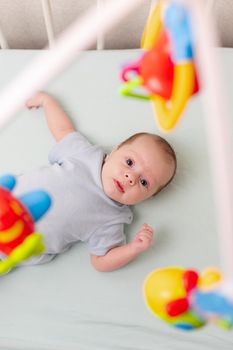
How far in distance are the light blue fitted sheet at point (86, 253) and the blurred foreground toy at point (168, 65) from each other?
1.68 ft

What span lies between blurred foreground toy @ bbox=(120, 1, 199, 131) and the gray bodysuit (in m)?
0.46

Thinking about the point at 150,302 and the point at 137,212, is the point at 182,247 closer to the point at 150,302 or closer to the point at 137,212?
the point at 137,212

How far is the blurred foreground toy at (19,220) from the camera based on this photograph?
1.55ft

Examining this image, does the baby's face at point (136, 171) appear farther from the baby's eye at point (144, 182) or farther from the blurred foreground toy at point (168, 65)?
the blurred foreground toy at point (168, 65)

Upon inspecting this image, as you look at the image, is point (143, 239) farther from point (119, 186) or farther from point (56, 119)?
point (56, 119)

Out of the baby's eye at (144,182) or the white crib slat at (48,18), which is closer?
the baby's eye at (144,182)

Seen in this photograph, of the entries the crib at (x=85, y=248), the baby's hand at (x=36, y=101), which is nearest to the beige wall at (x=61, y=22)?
the crib at (x=85, y=248)

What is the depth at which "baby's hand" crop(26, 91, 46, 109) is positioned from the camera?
1001 millimetres

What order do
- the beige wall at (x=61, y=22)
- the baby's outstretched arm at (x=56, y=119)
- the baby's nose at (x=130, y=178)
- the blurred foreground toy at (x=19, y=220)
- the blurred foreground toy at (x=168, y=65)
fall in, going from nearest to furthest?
the blurred foreground toy at (x=168, y=65), the blurred foreground toy at (x=19, y=220), the baby's nose at (x=130, y=178), the baby's outstretched arm at (x=56, y=119), the beige wall at (x=61, y=22)

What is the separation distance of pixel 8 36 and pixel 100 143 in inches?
14.8

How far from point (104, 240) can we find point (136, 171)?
0.43 feet

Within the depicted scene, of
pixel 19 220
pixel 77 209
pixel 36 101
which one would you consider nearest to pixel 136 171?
pixel 77 209

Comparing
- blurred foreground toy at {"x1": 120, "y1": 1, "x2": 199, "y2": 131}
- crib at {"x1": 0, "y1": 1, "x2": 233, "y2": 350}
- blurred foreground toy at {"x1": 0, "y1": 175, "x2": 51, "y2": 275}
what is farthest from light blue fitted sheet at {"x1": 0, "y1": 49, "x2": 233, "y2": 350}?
blurred foreground toy at {"x1": 120, "y1": 1, "x2": 199, "y2": 131}

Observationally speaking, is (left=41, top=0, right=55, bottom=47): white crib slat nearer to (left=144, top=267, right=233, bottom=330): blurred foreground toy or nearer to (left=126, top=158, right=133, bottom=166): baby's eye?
(left=126, top=158, right=133, bottom=166): baby's eye
